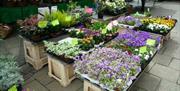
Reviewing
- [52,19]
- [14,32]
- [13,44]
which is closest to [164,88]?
[52,19]

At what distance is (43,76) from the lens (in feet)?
8.87

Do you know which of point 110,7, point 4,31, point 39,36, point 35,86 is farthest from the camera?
point 110,7

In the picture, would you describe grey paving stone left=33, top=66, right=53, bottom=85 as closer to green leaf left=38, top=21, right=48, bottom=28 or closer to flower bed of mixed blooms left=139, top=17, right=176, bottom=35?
green leaf left=38, top=21, right=48, bottom=28

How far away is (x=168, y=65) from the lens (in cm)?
306

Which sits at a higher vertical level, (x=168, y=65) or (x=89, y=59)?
(x=89, y=59)

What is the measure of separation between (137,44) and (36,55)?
1.54 metres

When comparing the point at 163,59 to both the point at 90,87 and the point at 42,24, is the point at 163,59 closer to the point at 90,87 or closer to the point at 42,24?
the point at 90,87

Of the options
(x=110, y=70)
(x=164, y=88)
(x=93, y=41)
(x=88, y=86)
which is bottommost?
(x=164, y=88)

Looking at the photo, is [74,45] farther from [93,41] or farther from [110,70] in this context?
[110,70]

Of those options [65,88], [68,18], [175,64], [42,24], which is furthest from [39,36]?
[175,64]

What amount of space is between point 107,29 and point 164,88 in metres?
1.28

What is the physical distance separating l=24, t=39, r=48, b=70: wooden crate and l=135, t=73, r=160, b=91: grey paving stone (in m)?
1.51

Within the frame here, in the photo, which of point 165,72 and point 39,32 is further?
point 165,72

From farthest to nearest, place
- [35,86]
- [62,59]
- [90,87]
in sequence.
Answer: [35,86]
[62,59]
[90,87]
